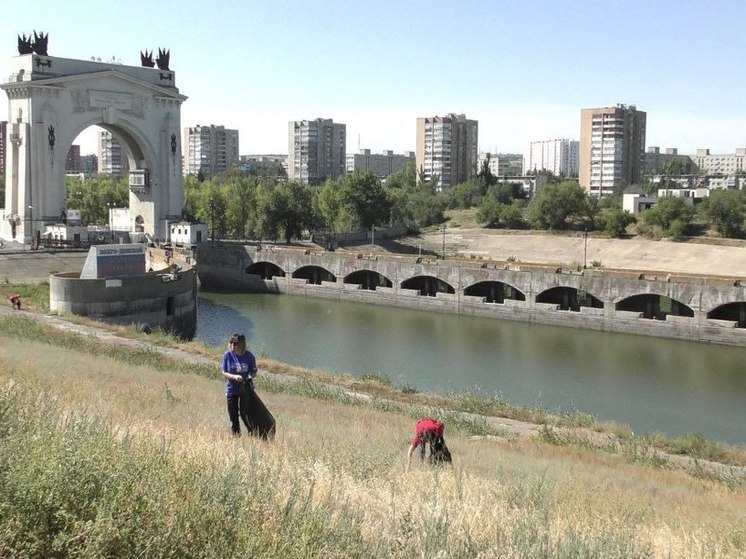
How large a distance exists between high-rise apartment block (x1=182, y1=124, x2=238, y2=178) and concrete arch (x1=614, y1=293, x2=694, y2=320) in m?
123

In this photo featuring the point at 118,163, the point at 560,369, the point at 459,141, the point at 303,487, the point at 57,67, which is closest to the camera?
the point at 303,487

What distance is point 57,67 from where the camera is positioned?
2101 inches

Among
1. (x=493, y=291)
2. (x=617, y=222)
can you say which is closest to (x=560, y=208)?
(x=617, y=222)

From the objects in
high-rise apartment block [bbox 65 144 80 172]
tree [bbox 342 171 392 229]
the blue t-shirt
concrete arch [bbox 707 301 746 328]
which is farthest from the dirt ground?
high-rise apartment block [bbox 65 144 80 172]

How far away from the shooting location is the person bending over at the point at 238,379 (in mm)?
9453

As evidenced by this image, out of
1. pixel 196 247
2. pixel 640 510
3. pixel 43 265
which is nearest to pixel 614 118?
pixel 196 247

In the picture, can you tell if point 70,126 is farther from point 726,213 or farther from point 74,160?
point 74,160

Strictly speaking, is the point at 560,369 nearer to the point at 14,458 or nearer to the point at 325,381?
the point at 325,381

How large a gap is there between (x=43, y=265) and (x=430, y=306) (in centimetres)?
2034

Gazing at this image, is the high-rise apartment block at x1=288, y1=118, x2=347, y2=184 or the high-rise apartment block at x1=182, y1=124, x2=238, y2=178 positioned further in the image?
the high-rise apartment block at x1=182, y1=124, x2=238, y2=178

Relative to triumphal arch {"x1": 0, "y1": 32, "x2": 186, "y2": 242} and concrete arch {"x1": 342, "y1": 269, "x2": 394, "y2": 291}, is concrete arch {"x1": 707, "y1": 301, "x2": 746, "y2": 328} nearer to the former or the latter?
concrete arch {"x1": 342, "y1": 269, "x2": 394, "y2": 291}

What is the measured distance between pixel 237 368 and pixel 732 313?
32711 mm

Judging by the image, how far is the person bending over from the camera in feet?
31.0

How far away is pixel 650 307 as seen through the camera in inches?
1572
